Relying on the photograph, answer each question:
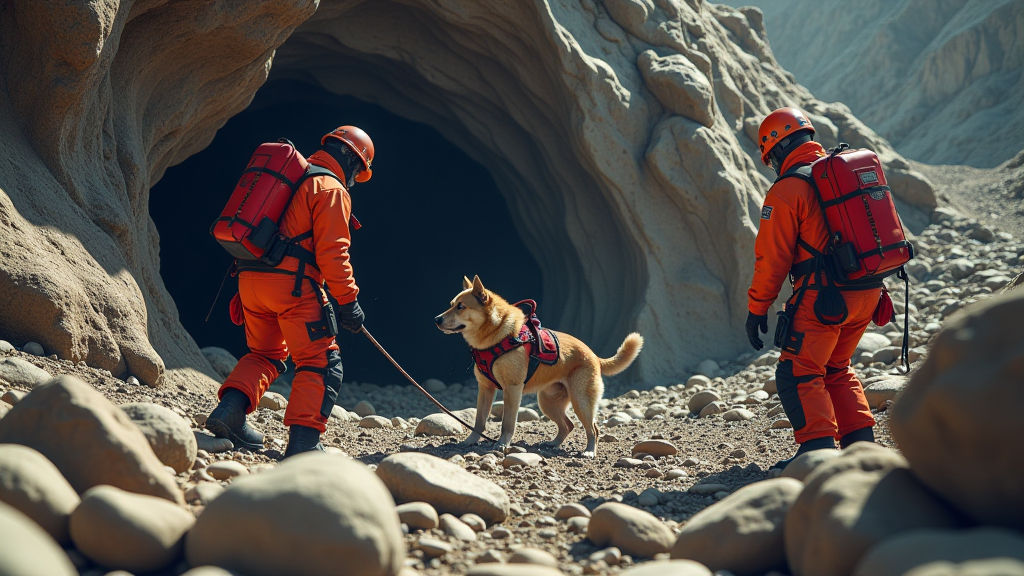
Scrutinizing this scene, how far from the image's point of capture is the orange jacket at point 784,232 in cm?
528

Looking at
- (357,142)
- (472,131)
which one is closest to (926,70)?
(472,131)

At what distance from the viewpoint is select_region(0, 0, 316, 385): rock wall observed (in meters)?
5.55

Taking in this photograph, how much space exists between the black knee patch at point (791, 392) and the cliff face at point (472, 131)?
4768 mm

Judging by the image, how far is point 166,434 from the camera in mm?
3766

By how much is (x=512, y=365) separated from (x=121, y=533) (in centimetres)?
398

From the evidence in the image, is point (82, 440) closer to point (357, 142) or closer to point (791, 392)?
point (357, 142)

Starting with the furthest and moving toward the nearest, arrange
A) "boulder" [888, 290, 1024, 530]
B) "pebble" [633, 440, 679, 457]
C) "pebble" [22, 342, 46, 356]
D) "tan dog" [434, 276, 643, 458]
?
"tan dog" [434, 276, 643, 458] → "pebble" [633, 440, 679, 457] → "pebble" [22, 342, 46, 356] → "boulder" [888, 290, 1024, 530]

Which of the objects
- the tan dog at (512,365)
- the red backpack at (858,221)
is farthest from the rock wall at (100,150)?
the red backpack at (858,221)

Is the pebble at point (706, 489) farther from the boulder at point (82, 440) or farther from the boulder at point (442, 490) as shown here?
the boulder at point (82, 440)

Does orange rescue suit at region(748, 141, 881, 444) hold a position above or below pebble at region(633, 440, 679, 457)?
above

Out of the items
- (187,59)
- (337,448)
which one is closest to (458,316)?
(337,448)

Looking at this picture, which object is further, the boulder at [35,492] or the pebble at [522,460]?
the pebble at [522,460]

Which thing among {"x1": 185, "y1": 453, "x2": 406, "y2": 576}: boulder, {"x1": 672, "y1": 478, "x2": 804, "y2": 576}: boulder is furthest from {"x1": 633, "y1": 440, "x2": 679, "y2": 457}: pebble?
{"x1": 185, "y1": 453, "x2": 406, "y2": 576}: boulder

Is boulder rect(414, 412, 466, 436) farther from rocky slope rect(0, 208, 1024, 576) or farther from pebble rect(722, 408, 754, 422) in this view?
pebble rect(722, 408, 754, 422)
